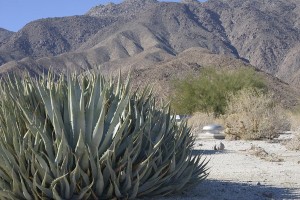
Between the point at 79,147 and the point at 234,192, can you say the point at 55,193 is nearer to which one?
the point at 79,147

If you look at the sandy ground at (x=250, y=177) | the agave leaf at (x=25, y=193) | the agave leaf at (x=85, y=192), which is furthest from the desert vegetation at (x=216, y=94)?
the agave leaf at (x=25, y=193)

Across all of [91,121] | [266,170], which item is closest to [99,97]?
[91,121]

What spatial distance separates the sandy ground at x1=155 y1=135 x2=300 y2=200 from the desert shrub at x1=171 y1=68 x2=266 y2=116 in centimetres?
1727

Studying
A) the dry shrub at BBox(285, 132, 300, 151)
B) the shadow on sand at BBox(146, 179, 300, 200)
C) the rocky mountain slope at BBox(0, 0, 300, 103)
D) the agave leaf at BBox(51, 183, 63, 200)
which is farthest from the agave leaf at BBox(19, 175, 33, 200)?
the rocky mountain slope at BBox(0, 0, 300, 103)

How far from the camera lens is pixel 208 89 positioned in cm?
3234

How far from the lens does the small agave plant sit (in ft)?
17.1

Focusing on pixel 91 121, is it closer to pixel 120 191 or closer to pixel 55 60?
pixel 120 191

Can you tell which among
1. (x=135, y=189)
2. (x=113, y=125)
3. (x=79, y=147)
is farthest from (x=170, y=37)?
(x=79, y=147)

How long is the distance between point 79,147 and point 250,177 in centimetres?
443

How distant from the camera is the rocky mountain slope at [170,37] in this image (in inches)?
4855

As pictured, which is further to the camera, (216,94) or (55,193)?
(216,94)

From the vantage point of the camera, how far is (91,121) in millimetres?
5465

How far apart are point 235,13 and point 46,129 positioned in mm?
161863

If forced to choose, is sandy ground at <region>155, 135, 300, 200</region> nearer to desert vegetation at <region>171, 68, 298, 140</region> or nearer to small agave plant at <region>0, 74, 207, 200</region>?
small agave plant at <region>0, 74, 207, 200</region>
